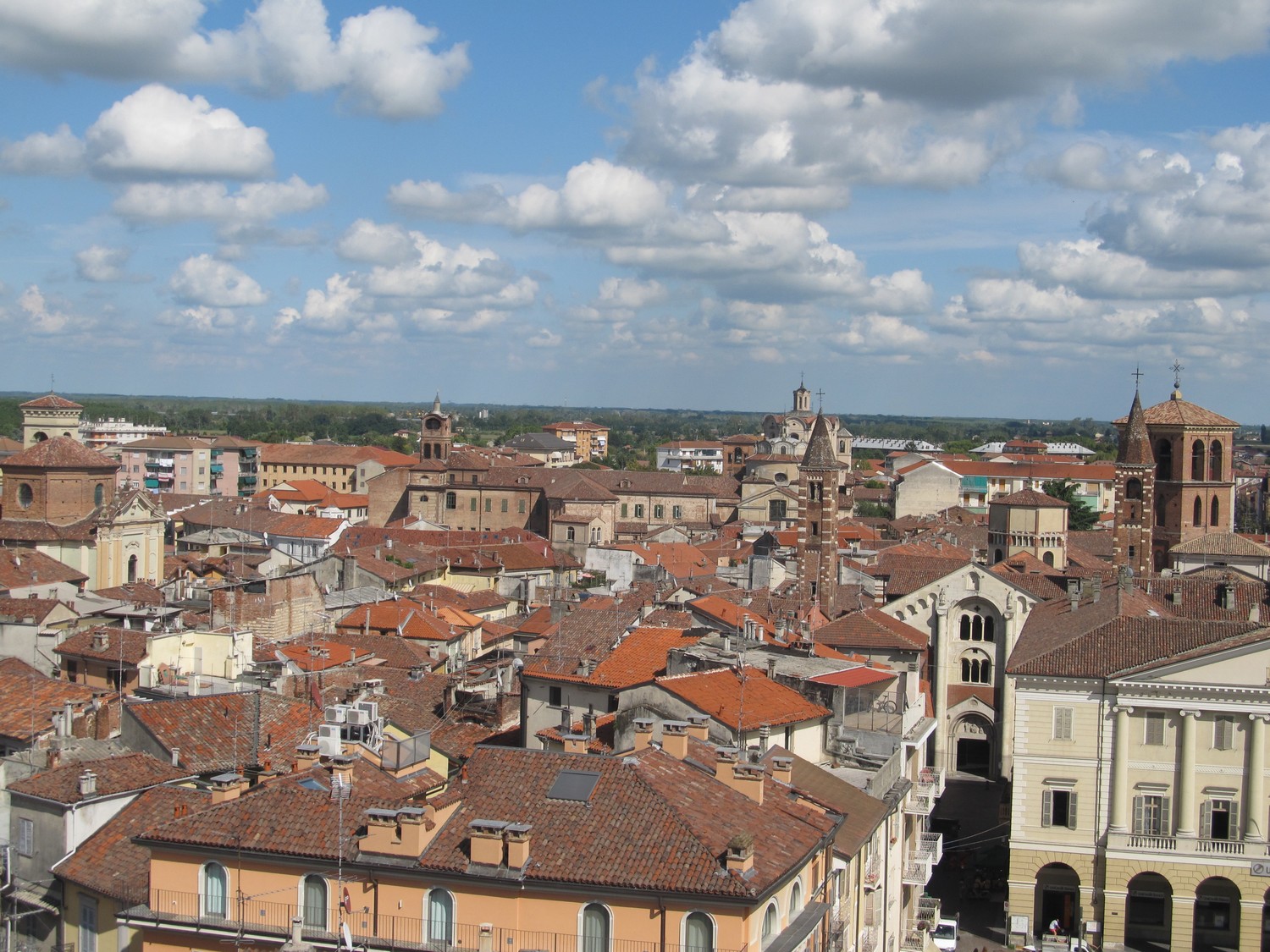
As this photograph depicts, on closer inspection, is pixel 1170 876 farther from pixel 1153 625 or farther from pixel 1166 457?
pixel 1166 457

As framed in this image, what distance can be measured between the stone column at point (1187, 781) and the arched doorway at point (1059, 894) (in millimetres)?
3226

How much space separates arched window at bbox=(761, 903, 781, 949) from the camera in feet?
57.8

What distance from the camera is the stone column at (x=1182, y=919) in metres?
33.9

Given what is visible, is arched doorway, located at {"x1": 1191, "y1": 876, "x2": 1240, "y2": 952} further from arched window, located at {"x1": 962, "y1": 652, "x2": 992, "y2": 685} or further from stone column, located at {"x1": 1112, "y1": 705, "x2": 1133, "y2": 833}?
arched window, located at {"x1": 962, "y1": 652, "x2": 992, "y2": 685}

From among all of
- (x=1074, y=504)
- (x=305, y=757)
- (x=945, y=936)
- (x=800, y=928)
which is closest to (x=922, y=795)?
(x=945, y=936)

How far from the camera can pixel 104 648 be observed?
3738 cm

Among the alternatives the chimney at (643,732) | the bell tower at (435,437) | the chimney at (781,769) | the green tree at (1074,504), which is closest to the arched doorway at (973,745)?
the chimney at (643,732)

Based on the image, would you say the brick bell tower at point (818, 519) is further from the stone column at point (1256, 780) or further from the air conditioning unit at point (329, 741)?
the air conditioning unit at point (329, 741)

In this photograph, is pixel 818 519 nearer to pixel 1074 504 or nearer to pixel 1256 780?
pixel 1256 780

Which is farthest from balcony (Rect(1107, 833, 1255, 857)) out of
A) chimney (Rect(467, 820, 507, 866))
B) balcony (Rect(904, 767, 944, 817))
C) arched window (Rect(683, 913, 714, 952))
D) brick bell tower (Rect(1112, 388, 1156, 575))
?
brick bell tower (Rect(1112, 388, 1156, 575))

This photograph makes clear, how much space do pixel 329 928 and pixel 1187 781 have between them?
23929 mm

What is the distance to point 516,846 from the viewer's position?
57.9ft

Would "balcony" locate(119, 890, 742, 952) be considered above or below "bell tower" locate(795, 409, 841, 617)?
below

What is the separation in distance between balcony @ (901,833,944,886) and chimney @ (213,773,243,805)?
1455cm
